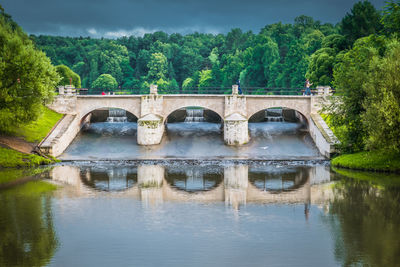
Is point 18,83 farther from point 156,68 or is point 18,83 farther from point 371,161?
point 156,68

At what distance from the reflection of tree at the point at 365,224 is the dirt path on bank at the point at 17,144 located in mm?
26666

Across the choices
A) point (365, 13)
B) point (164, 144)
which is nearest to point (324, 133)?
point (164, 144)

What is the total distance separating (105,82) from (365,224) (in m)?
89.3

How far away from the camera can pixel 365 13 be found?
66562mm

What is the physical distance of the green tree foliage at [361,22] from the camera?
217 ft

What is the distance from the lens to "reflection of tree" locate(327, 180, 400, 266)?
21155mm

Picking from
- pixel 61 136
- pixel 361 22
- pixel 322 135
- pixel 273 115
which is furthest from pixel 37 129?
pixel 361 22

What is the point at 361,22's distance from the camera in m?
66.5

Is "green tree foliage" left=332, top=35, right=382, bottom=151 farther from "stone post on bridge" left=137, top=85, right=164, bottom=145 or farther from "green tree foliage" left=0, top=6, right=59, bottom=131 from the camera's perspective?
"green tree foliage" left=0, top=6, right=59, bottom=131

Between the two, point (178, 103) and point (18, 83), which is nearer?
point (18, 83)

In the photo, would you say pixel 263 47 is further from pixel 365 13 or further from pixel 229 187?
pixel 229 187

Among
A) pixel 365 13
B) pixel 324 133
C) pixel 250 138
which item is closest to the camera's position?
pixel 324 133

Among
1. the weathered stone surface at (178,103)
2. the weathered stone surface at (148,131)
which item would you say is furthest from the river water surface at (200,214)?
the weathered stone surface at (178,103)

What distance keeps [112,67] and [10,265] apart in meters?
102
